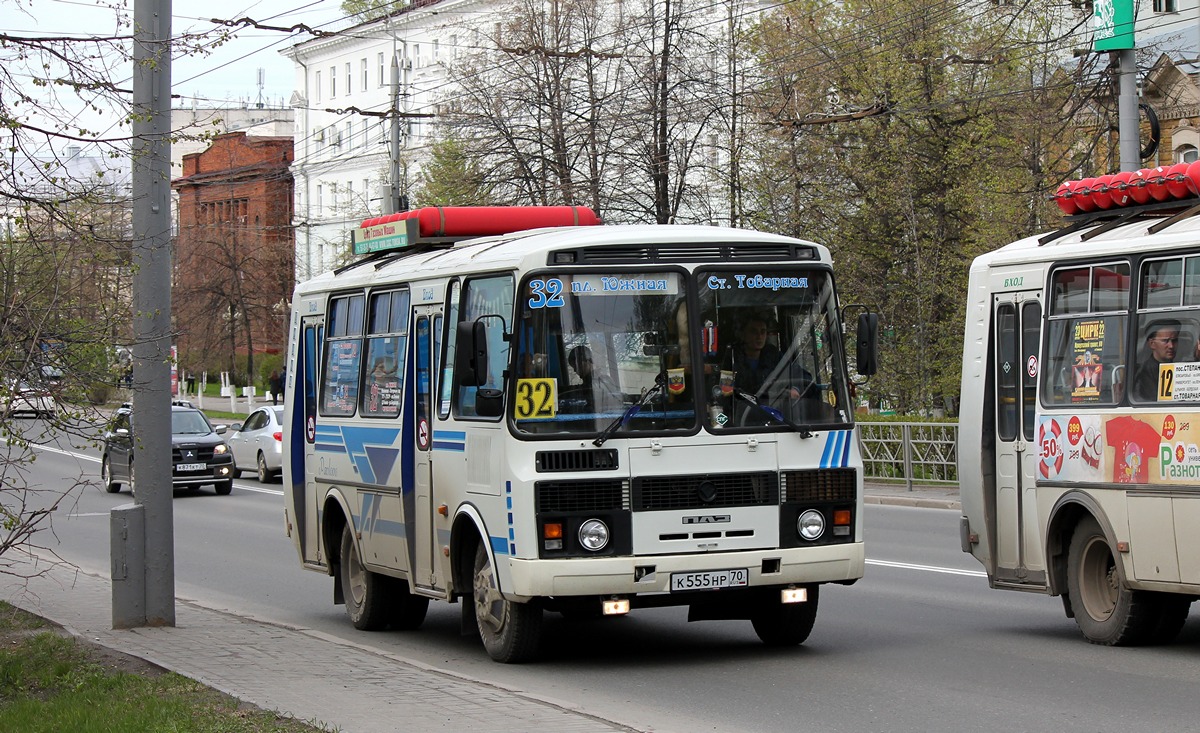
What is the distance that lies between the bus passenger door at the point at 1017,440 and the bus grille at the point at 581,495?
3.14m

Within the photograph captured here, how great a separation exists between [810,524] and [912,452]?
693 inches

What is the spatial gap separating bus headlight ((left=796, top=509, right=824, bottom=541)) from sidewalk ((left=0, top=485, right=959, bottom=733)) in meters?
2.29

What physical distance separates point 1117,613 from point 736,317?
10.3 feet

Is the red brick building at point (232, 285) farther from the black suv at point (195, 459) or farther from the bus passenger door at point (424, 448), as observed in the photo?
the bus passenger door at point (424, 448)

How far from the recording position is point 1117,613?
11.2 m

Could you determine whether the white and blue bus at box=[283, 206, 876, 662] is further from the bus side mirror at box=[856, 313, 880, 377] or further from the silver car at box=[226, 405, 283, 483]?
A: the silver car at box=[226, 405, 283, 483]

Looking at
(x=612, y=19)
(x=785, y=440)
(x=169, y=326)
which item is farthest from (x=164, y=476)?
(x=612, y=19)

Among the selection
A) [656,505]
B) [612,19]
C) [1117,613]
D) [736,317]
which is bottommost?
[1117,613]

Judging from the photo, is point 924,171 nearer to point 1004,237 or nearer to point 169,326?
→ point 1004,237

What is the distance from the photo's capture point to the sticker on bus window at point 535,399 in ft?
34.9

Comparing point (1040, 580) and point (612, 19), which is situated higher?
point (612, 19)

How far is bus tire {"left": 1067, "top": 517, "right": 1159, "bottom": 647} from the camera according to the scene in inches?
436

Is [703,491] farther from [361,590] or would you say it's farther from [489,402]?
[361,590]

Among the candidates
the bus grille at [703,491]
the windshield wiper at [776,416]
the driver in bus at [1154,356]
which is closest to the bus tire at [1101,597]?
the driver in bus at [1154,356]
